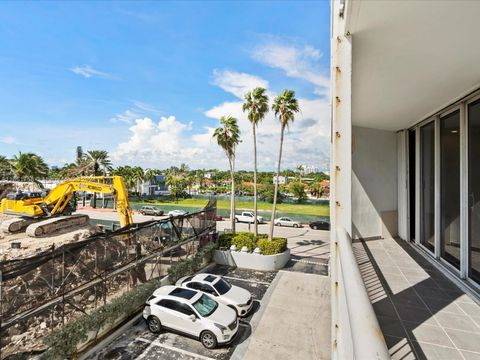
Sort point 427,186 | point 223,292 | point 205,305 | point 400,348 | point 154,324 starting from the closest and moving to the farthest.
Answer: point 400,348
point 427,186
point 154,324
point 205,305
point 223,292

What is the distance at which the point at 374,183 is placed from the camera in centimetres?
718

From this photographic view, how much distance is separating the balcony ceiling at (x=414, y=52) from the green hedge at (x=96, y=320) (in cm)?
795

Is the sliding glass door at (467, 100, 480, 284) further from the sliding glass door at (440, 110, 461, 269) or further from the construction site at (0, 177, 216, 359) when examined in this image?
the construction site at (0, 177, 216, 359)

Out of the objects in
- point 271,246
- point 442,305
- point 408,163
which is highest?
point 408,163

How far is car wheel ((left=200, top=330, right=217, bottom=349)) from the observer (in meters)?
6.69

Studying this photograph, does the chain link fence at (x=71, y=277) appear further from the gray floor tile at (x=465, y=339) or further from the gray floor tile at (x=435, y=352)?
the gray floor tile at (x=465, y=339)

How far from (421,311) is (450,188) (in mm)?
2862

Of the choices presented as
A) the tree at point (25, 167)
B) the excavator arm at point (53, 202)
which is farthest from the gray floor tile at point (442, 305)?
the tree at point (25, 167)

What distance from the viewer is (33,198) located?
Answer: 15.9 metres

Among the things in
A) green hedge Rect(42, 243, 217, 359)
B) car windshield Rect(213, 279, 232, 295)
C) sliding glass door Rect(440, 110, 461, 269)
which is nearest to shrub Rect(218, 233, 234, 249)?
green hedge Rect(42, 243, 217, 359)

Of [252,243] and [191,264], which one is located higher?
[252,243]

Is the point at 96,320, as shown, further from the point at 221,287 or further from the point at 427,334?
the point at 427,334

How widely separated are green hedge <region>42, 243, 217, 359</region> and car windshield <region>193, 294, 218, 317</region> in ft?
7.17

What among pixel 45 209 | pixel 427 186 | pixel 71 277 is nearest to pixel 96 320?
pixel 71 277
